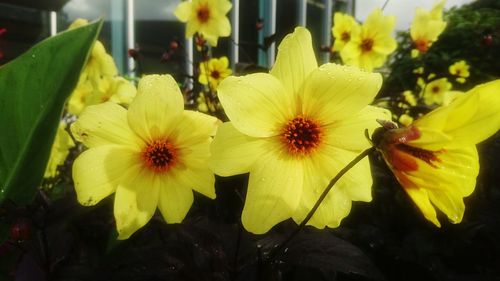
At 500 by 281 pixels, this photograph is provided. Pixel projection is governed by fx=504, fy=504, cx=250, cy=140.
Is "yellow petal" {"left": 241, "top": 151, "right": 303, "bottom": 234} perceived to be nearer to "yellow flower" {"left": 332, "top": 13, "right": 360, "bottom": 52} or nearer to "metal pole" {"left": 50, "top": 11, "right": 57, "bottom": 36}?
"yellow flower" {"left": 332, "top": 13, "right": 360, "bottom": 52}

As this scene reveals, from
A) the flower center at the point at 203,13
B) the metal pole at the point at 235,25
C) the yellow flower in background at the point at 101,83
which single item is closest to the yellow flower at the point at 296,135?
the yellow flower in background at the point at 101,83

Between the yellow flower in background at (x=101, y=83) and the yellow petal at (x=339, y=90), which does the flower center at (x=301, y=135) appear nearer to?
the yellow petal at (x=339, y=90)

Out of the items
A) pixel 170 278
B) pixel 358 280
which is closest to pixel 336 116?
pixel 170 278

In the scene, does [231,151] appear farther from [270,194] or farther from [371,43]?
[371,43]

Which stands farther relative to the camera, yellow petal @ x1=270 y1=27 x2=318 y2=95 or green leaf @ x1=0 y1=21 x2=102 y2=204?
yellow petal @ x1=270 y1=27 x2=318 y2=95

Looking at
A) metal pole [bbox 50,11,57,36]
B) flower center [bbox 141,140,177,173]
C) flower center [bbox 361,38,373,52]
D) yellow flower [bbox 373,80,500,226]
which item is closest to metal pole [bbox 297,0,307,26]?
metal pole [bbox 50,11,57,36]

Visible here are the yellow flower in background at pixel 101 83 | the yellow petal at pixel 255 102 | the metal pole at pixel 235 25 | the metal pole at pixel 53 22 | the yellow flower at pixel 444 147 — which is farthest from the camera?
the metal pole at pixel 235 25
